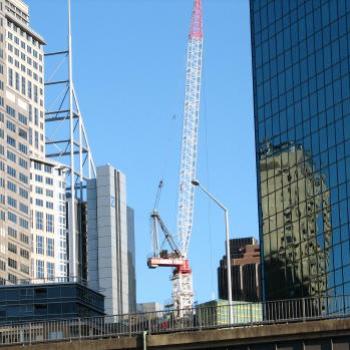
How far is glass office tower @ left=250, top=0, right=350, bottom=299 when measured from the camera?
6078 inches

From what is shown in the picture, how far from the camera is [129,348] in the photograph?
6350 cm

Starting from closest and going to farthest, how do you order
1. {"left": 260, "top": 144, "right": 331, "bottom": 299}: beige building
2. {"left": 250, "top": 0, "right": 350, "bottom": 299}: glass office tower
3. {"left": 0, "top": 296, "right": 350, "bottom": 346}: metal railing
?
{"left": 0, "top": 296, "right": 350, "bottom": 346}: metal railing
{"left": 250, "top": 0, "right": 350, "bottom": 299}: glass office tower
{"left": 260, "top": 144, "right": 331, "bottom": 299}: beige building

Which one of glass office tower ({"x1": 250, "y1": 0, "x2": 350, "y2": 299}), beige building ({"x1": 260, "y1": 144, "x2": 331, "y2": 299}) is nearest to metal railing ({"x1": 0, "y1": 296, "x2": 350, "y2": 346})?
glass office tower ({"x1": 250, "y1": 0, "x2": 350, "y2": 299})

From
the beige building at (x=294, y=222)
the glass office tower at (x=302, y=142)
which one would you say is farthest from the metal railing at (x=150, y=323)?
the beige building at (x=294, y=222)

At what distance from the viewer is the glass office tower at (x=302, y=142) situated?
154375 mm

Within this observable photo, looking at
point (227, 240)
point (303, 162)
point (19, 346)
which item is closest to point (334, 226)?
point (303, 162)

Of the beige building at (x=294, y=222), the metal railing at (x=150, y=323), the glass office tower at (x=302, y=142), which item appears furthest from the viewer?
the beige building at (x=294, y=222)

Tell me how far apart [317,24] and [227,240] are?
177ft

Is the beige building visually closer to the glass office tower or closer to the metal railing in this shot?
the glass office tower

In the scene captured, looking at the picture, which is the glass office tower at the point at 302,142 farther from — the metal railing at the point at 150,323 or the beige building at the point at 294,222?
the metal railing at the point at 150,323

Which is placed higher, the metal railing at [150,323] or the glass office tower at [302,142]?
the glass office tower at [302,142]

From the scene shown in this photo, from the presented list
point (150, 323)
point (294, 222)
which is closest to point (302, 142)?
point (294, 222)

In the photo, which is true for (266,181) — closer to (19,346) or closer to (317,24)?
(317,24)

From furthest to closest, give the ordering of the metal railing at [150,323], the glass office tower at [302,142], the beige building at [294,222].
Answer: the beige building at [294,222] < the glass office tower at [302,142] < the metal railing at [150,323]
